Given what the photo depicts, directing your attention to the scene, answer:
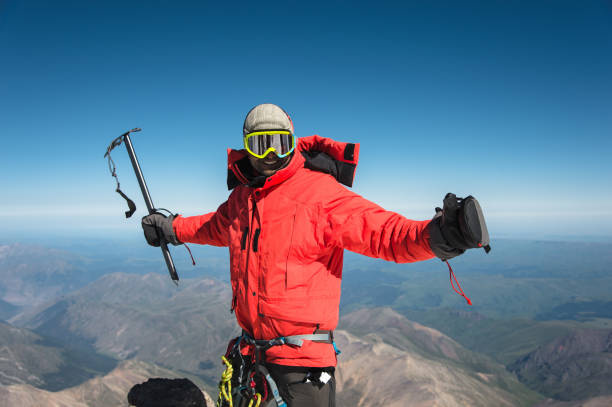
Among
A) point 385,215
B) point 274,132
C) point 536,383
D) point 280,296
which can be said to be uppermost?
point 274,132

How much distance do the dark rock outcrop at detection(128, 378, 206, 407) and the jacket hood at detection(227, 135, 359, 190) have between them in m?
6.16

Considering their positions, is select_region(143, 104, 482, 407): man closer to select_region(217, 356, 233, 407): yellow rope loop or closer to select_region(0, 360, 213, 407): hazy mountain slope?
select_region(217, 356, 233, 407): yellow rope loop

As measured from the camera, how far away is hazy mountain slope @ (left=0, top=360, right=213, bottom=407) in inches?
3258

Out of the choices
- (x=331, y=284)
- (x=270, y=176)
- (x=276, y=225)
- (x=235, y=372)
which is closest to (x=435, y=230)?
(x=331, y=284)

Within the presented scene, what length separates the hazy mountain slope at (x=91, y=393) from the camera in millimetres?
82744

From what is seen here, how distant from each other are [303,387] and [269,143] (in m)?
3.61

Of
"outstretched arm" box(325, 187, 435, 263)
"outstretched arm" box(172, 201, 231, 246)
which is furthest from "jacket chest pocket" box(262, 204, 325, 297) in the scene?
"outstretched arm" box(172, 201, 231, 246)

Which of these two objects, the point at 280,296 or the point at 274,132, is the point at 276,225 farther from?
the point at 274,132

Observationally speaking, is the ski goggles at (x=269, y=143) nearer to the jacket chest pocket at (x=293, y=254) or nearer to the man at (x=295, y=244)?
the man at (x=295, y=244)

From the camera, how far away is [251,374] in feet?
16.5

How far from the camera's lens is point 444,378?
433ft

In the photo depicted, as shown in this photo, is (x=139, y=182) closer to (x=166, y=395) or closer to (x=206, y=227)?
(x=206, y=227)

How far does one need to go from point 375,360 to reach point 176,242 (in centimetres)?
16112

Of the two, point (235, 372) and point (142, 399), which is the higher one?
point (235, 372)
